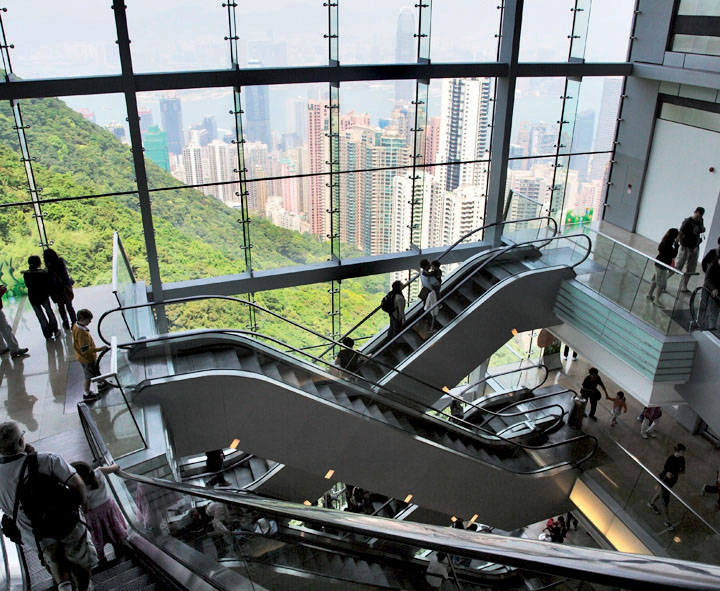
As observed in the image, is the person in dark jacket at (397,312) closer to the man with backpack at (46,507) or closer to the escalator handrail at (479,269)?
the escalator handrail at (479,269)

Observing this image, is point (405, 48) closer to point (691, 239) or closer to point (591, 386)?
point (691, 239)

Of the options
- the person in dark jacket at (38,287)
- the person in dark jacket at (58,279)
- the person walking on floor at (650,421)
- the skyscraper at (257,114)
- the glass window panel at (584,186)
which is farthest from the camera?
the glass window panel at (584,186)

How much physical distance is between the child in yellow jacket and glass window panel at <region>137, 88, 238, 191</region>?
5.26 m

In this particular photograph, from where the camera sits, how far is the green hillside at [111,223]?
11.1 meters

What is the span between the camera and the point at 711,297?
10125 mm

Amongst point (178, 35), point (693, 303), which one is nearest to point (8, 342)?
point (178, 35)

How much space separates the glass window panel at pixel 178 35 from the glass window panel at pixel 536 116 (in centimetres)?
655

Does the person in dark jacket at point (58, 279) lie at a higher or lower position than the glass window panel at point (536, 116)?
lower

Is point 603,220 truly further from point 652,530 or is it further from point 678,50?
point 652,530

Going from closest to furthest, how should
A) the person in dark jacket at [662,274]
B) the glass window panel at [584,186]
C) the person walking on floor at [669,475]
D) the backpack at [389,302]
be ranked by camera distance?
the person in dark jacket at [662,274]
the person walking on floor at [669,475]
the backpack at [389,302]
the glass window panel at [584,186]

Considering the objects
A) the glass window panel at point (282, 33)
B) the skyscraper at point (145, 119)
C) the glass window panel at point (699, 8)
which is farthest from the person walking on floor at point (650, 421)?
the skyscraper at point (145, 119)

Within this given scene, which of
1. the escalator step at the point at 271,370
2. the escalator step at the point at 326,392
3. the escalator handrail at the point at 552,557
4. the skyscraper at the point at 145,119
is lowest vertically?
the escalator step at the point at 326,392

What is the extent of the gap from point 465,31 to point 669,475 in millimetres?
9756

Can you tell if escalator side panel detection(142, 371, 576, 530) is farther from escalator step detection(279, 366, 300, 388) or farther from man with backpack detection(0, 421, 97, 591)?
man with backpack detection(0, 421, 97, 591)
